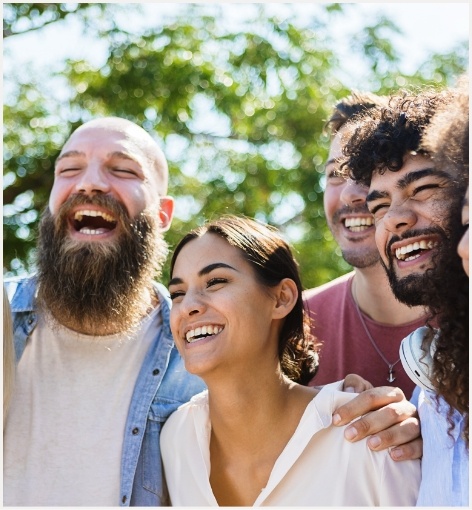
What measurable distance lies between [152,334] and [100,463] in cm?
72

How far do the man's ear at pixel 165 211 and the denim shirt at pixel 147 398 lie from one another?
47 cm

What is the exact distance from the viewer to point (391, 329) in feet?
13.5

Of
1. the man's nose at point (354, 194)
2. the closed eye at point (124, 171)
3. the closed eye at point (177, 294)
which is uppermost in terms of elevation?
the closed eye at point (124, 171)

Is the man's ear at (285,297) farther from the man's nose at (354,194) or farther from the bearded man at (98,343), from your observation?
the man's nose at (354,194)

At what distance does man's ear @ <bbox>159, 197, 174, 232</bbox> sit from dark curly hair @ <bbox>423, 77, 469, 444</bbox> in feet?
6.83

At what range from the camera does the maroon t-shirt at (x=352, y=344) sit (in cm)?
405

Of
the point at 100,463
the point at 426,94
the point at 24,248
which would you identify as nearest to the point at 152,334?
the point at 100,463

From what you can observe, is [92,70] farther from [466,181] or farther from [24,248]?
[466,181]

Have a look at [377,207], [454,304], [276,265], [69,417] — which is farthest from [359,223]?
[69,417]

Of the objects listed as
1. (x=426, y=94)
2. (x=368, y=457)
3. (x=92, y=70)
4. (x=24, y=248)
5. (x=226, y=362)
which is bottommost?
(x=368, y=457)

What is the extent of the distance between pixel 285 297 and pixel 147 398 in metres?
0.81

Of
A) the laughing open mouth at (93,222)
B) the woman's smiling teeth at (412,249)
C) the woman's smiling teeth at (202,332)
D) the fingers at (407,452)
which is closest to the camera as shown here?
Answer: the woman's smiling teeth at (412,249)

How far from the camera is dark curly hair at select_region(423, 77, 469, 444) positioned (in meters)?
2.61

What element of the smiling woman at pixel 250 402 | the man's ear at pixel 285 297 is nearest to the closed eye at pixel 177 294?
the smiling woman at pixel 250 402
